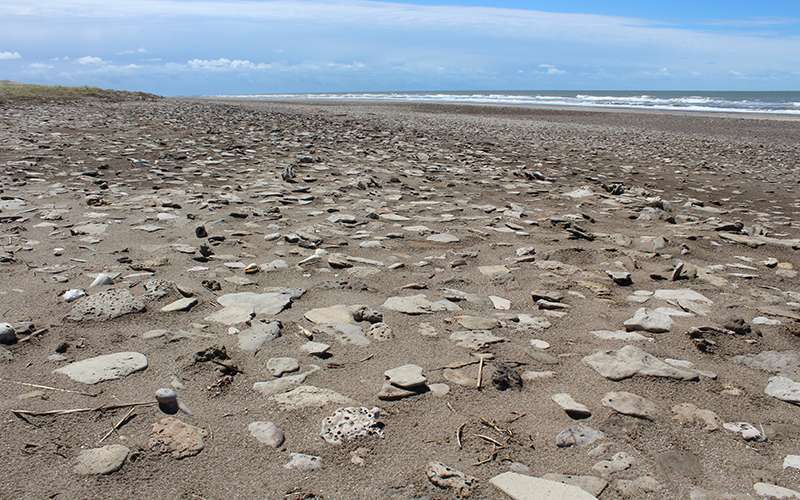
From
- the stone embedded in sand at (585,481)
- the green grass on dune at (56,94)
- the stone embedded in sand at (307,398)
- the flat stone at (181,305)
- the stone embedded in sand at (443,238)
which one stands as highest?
the green grass on dune at (56,94)

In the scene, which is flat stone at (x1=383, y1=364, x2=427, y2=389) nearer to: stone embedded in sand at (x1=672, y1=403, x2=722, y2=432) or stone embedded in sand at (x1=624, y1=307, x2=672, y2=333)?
stone embedded in sand at (x1=672, y1=403, x2=722, y2=432)

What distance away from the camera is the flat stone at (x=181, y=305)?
3.85 m

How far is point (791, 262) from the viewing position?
17.9 feet

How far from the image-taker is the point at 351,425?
2.66 metres

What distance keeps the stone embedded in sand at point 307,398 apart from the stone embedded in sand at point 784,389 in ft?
7.08

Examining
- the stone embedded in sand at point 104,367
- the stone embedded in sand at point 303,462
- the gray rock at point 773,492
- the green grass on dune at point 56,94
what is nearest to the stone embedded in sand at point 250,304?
the stone embedded in sand at point 104,367

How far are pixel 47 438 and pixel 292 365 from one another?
116 cm

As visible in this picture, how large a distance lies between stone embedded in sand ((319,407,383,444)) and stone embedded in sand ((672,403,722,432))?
1.41m

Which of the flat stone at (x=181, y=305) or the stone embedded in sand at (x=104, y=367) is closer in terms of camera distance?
the stone embedded in sand at (x=104, y=367)

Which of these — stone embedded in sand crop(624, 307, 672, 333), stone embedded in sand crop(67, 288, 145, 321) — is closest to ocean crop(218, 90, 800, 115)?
stone embedded in sand crop(624, 307, 672, 333)

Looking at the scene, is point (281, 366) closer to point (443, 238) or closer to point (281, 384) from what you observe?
point (281, 384)

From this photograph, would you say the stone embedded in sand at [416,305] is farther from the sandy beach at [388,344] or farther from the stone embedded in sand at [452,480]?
the stone embedded in sand at [452,480]

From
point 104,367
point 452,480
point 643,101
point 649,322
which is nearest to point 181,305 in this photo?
point 104,367

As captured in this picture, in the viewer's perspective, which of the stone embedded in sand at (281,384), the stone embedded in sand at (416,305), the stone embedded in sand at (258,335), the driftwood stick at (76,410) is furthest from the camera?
the stone embedded in sand at (416,305)
